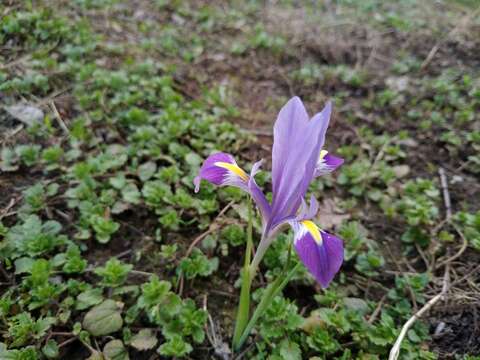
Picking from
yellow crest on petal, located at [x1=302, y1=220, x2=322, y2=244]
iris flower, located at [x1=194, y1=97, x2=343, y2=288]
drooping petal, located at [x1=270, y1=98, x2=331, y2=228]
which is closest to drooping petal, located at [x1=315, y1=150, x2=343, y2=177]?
iris flower, located at [x1=194, y1=97, x2=343, y2=288]

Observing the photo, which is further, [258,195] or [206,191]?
[206,191]

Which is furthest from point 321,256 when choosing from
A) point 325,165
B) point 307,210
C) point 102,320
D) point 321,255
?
point 102,320

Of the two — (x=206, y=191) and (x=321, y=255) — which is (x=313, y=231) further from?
(x=206, y=191)

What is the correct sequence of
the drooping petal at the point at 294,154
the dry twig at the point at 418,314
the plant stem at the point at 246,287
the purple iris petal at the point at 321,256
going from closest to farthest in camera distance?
1. the purple iris petal at the point at 321,256
2. the drooping petal at the point at 294,154
3. the plant stem at the point at 246,287
4. the dry twig at the point at 418,314

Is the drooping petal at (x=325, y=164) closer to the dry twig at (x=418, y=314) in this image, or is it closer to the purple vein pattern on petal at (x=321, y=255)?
the purple vein pattern on petal at (x=321, y=255)

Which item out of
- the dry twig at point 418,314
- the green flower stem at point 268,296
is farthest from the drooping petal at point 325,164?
the dry twig at point 418,314

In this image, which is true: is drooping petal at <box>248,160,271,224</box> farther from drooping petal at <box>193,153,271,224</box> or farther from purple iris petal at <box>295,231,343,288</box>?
purple iris petal at <box>295,231,343,288</box>
